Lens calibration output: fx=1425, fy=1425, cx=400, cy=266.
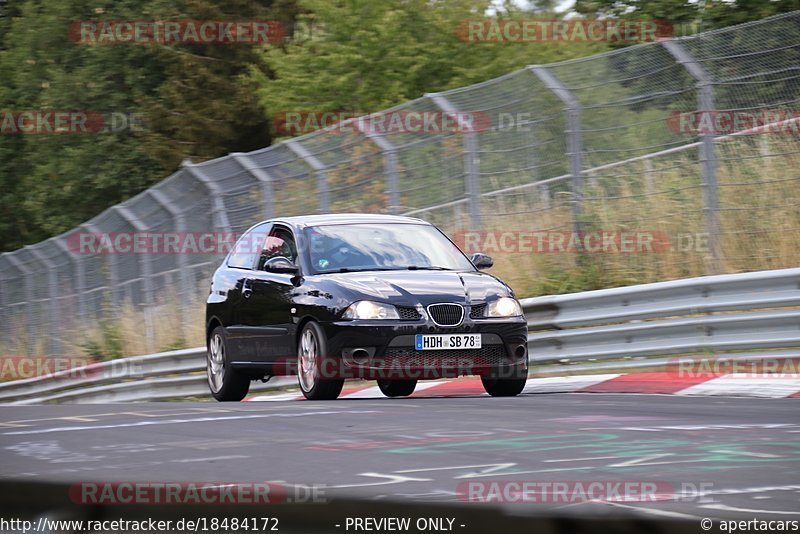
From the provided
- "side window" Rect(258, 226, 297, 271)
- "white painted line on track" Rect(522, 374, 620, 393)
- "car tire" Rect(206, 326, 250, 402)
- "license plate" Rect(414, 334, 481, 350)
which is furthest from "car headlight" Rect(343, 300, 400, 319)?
"car tire" Rect(206, 326, 250, 402)

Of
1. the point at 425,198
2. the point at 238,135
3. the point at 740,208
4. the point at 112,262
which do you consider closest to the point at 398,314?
the point at 740,208

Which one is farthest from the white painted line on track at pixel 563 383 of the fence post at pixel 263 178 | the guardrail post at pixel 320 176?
the fence post at pixel 263 178

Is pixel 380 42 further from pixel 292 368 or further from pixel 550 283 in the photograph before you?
pixel 292 368

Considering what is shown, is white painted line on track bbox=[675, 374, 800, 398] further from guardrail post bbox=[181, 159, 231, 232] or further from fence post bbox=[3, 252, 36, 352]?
fence post bbox=[3, 252, 36, 352]

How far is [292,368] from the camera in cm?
1172

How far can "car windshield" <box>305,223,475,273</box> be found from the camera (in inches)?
463

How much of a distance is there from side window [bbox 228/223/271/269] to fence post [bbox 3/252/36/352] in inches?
642

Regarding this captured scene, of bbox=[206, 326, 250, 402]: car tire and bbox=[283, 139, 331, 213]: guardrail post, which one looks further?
bbox=[283, 139, 331, 213]: guardrail post

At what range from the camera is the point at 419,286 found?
11.0 metres

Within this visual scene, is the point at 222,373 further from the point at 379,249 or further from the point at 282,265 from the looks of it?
the point at 379,249

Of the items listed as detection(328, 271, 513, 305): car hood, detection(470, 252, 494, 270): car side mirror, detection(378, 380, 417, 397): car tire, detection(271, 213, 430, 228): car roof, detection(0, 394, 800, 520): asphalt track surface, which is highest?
detection(271, 213, 430, 228): car roof

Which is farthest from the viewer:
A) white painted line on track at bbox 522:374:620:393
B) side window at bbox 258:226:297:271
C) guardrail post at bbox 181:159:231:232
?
guardrail post at bbox 181:159:231:232

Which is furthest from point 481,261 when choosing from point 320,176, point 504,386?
point 320,176

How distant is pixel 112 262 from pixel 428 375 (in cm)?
1440
